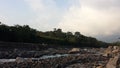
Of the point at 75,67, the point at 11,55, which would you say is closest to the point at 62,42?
the point at 11,55

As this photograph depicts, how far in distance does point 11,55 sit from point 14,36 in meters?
41.4

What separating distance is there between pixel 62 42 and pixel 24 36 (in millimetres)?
26509

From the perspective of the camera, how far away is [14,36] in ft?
288

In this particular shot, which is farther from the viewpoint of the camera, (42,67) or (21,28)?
(21,28)

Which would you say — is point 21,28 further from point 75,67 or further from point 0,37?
point 75,67

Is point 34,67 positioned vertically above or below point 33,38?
below

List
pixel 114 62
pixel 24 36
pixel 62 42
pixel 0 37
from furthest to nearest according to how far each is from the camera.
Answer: pixel 62 42 < pixel 24 36 < pixel 0 37 < pixel 114 62

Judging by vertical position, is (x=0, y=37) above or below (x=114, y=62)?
above

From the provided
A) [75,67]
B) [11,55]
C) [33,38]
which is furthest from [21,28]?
[75,67]

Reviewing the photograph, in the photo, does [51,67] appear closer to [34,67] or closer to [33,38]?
[34,67]

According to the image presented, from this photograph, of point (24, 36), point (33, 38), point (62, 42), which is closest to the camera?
point (24, 36)

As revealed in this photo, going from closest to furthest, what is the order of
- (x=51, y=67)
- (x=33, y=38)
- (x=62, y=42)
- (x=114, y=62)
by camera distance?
1. (x=114, y=62)
2. (x=51, y=67)
3. (x=33, y=38)
4. (x=62, y=42)

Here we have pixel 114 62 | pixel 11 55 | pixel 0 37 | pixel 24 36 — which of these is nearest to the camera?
pixel 114 62

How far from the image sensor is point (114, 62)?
22.8 m
